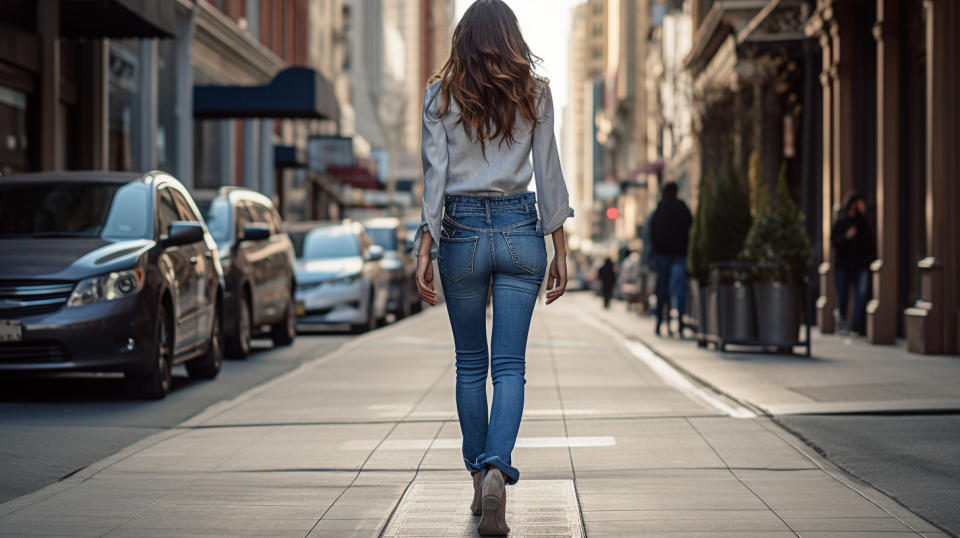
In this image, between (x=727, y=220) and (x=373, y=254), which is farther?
(x=373, y=254)

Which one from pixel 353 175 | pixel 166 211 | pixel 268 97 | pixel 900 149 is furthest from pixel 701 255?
pixel 353 175

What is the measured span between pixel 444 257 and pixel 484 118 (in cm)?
54

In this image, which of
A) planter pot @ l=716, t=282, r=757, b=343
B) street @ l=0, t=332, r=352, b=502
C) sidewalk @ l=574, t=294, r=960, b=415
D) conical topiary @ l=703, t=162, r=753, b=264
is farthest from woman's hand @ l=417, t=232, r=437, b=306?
conical topiary @ l=703, t=162, r=753, b=264

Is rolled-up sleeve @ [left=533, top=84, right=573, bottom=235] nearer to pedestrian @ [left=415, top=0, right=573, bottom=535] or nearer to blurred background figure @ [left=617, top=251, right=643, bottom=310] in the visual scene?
pedestrian @ [left=415, top=0, right=573, bottom=535]

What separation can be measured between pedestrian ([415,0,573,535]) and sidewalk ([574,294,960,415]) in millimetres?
3865

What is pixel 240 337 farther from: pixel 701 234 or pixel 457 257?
pixel 457 257

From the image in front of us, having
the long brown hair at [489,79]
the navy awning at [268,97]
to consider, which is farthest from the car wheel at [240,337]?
Result: the navy awning at [268,97]

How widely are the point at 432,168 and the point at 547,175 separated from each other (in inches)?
16.9

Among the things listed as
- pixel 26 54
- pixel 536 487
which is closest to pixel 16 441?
pixel 536 487

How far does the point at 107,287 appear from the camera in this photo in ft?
33.2

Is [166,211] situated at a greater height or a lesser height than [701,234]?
greater

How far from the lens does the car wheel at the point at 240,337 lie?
14.8 m

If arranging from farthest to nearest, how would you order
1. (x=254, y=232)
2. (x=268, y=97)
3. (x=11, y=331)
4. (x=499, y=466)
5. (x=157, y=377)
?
(x=268, y=97)
(x=254, y=232)
(x=157, y=377)
(x=11, y=331)
(x=499, y=466)

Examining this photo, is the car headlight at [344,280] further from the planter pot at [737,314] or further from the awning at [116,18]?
the planter pot at [737,314]
